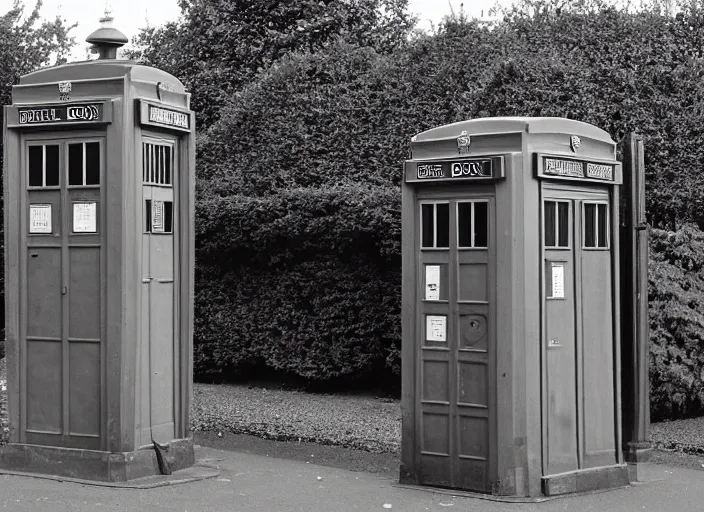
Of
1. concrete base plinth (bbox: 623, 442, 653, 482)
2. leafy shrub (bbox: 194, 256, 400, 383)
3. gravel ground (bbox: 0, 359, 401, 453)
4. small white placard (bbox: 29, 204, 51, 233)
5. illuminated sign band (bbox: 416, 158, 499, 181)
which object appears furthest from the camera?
leafy shrub (bbox: 194, 256, 400, 383)

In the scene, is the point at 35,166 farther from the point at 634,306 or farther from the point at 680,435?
the point at 680,435

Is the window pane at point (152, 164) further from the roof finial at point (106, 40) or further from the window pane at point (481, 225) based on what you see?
the window pane at point (481, 225)

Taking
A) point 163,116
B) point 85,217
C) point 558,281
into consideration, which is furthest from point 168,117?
point 558,281

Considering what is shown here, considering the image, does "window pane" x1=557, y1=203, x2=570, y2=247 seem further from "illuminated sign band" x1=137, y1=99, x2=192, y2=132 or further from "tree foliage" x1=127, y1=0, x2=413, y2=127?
"tree foliage" x1=127, y1=0, x2=413, y2=127

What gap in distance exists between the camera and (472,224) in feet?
24.4

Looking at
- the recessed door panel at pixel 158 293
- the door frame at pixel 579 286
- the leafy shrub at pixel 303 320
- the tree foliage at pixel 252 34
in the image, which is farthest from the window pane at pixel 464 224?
the tree foliage at pixel 252 34

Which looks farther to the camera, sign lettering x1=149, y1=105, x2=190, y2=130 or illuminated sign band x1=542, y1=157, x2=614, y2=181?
sign lettering x1=149, y1=105, x2=190, y2=130

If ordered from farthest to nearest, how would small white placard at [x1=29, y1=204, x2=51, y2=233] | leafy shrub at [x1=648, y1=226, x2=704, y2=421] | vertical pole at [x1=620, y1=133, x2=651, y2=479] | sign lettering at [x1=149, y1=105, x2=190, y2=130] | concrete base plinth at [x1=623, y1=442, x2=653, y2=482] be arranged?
1. leafy shrub at [x1=648, y1=226, x2=704, y2=421]
2. concrete base plinth at [x1=623, y1=442, x2=653, y2=482]
3. vertical pole at [x1=620, y1=133, x2=651, y2=479]
4. small white placard at [x1=29, y1=204, x2=51, y2=233]
5. sign lettering at [x1=149, y1=105, x2=190, y2=130]

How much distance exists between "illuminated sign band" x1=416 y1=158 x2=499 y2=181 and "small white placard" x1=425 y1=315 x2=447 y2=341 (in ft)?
3.07

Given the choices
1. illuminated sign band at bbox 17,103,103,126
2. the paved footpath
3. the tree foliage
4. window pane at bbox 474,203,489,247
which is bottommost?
the paved footpath

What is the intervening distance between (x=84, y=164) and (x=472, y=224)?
2662 mm

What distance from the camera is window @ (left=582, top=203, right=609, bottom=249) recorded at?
775cm

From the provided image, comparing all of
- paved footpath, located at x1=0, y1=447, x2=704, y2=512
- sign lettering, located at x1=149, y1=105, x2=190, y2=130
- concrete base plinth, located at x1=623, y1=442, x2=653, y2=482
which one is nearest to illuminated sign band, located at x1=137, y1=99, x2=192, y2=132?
sign lettering, located at x1=149, y1=105, x2=190, y2=130

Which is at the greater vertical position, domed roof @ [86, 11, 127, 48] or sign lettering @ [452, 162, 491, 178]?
domed roof @ [86, 11, 127, 48]
